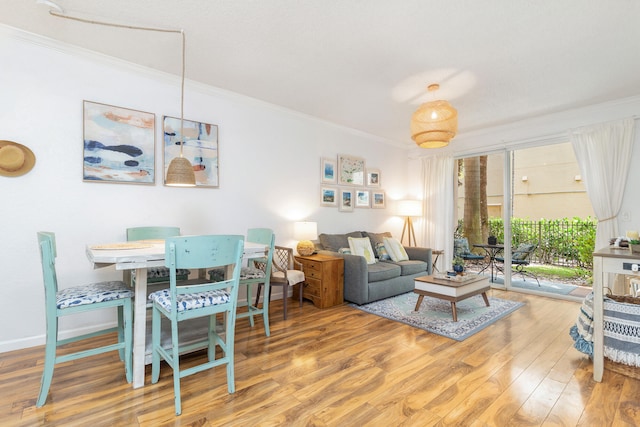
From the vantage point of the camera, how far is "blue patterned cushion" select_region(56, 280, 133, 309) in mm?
1853

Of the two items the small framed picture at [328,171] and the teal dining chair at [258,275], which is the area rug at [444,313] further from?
the small framed picture at [328,171]

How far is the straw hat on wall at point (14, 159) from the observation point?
2.46 metres

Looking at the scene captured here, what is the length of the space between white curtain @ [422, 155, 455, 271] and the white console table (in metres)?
3.27

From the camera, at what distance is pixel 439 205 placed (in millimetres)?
5617

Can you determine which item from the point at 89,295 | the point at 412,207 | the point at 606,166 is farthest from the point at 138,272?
the point at 606,166

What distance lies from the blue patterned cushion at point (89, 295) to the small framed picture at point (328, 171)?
3173 millimetres

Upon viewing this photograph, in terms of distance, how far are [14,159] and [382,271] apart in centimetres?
395

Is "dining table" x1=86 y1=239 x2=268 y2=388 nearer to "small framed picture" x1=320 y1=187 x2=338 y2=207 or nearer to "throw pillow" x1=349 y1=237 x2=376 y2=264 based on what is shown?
"throw pillow" x1=349 y1=237 x2=376 y2=264

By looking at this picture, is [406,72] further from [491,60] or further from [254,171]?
[254,171]

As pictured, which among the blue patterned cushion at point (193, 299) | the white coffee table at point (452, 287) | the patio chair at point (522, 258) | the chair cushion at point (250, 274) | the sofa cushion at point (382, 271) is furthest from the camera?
the patio chair at point (522, 258)

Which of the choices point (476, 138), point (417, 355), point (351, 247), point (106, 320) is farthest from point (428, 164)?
point (106, 320)

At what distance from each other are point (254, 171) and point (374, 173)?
2502 millimetres

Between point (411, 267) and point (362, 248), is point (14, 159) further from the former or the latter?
point (411, 267)

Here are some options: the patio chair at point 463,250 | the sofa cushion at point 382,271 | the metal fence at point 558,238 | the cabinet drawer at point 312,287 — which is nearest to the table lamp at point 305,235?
the cabinet drawer at point 312,287
